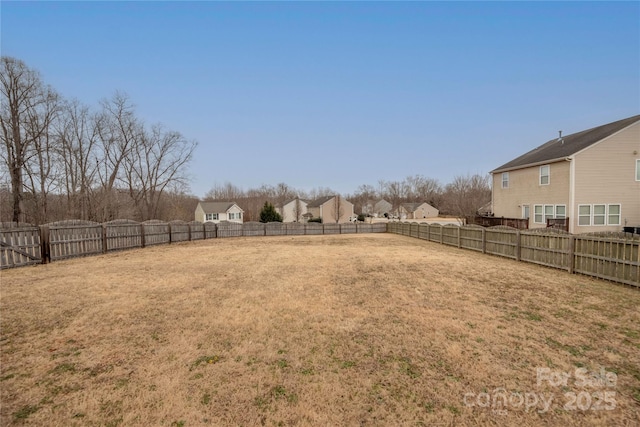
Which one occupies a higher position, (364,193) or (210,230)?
(364,193)

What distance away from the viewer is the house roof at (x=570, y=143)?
15.7 meters

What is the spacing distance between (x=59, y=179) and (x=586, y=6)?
3371 cm

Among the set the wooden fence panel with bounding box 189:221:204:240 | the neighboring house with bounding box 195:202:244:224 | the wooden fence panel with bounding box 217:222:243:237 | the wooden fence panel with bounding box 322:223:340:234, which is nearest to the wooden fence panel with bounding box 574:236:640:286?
the wooden fence panel with bounding box 189:221:204:240

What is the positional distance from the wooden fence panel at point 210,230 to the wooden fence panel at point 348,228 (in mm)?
12439

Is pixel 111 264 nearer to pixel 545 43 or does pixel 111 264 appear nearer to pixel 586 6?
pixel 586 6

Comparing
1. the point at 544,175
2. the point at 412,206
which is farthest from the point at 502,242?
the point at 412,206

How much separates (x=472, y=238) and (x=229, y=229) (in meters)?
18.4

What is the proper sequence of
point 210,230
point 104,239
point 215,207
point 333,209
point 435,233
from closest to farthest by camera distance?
point 104,239, point 435,233, point 210,230, point 333,209, point 215,207

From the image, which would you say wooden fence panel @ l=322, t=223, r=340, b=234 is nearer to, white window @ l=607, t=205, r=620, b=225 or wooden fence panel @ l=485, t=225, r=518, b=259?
wooden fence panel @ l=485, t=225, r=518, b=259


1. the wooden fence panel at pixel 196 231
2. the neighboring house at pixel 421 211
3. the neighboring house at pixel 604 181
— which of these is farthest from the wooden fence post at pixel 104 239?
the neighboring house at pixel 421 211

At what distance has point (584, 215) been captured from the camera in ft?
51.2

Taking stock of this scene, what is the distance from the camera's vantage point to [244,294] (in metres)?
6.28

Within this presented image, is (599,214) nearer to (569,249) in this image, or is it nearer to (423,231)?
(423,231)

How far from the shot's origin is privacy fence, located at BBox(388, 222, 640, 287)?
673 centimetres
